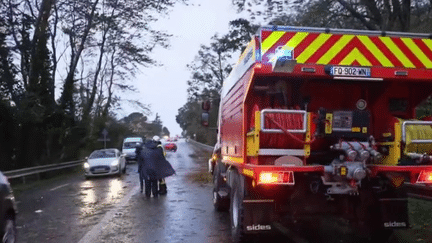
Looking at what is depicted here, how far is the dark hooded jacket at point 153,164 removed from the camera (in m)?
13.2

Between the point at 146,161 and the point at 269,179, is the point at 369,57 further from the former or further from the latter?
the point at 146,161

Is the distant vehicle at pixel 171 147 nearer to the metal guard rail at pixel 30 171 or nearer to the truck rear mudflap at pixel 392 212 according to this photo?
the metal guard rail at pixel 30 171

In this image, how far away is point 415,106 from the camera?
695 centimetres

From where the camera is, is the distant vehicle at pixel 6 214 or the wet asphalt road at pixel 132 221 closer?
the distant vehicle at pixel 6 214

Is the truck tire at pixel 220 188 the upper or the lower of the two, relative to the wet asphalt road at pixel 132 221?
upper

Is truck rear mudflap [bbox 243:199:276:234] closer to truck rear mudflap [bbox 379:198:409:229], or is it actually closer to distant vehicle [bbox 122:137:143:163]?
truck rear mudflap [bbox 379:198:409:229]

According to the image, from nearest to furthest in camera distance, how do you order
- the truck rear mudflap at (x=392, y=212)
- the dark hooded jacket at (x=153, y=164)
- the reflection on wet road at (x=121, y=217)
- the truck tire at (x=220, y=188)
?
the truck rear mudflap at (x=392, y=212) < the reflection on wet road at (x=121, y=217) < the truck tire at (x=220, y=188) < the dark hooded jacket at (x=153, y=164)

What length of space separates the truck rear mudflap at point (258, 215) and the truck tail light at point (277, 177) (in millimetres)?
623

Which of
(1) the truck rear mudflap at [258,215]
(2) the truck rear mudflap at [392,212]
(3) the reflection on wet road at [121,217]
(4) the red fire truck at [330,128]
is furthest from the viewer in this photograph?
(3) the reflection on wet road at [121,217]

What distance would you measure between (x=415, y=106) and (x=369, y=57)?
1.28m

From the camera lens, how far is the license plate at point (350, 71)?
6035 mm

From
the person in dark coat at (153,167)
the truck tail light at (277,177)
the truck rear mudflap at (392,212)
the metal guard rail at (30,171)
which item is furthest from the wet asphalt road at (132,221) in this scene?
the metal guard rail at (30,171)

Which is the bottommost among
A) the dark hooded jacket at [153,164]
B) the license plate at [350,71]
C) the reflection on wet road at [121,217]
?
the reflection on wet road at [121,217]

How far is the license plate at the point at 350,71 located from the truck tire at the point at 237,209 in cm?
181
